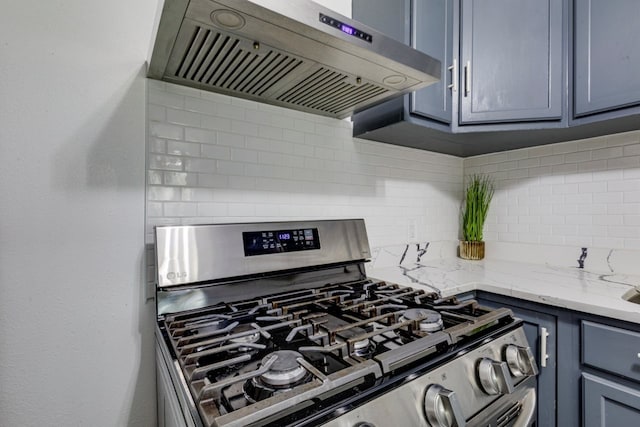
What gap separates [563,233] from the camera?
66.2 inches

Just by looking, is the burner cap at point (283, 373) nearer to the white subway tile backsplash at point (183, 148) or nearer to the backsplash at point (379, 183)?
the backsplash at point (379, 183)

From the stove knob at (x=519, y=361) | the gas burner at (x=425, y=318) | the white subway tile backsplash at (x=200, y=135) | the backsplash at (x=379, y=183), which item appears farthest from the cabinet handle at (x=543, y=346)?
the white subway tile backsplash at (x=200, y=135)

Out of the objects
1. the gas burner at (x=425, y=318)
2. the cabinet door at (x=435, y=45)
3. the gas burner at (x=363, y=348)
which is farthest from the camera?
the cabinet door at (x=435, y=45)

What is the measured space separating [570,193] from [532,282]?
66 cm

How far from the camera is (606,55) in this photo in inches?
48.8

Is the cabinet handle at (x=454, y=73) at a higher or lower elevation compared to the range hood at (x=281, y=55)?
higher

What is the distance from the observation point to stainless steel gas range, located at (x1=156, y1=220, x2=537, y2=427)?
0.53 meters

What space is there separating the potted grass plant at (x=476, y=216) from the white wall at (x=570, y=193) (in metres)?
0.06

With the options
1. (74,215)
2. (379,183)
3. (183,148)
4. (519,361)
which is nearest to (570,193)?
(379,183)

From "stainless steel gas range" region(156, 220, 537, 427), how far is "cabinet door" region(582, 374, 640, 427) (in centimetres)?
35

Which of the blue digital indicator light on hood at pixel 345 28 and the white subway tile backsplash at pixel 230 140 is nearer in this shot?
the blue digital indicator light on hood at pixel 345 28

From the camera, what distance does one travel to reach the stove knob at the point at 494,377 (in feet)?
2.33

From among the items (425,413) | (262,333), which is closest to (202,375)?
(262,333)

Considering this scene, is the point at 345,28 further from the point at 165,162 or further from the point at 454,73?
the point at 454,73
